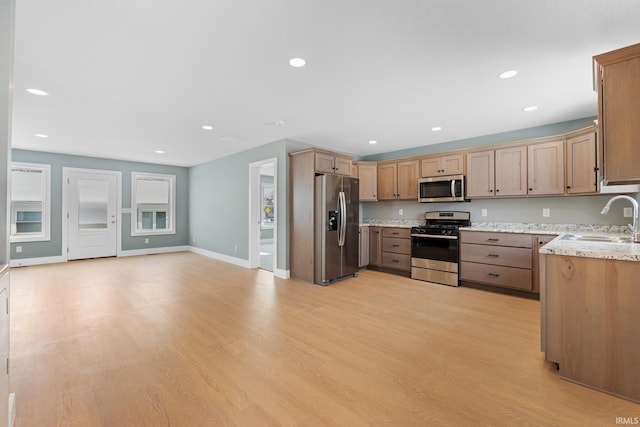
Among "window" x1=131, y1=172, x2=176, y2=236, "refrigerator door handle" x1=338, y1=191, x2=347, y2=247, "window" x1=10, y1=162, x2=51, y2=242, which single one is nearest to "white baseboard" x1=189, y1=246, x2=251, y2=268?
"window" x1=131, y1=172, x2=176, y2=236

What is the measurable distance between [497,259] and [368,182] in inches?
106

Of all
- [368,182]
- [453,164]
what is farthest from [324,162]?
[453,164]

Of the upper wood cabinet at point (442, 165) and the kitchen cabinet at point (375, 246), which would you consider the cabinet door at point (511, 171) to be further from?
the kitchen cabinet at point (375, 246)

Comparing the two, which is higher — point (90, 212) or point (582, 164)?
point (582, 164)

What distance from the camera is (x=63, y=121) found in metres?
4.02

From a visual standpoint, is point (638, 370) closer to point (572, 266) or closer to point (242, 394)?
point (572, 266)

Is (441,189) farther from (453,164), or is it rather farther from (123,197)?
(123,197)

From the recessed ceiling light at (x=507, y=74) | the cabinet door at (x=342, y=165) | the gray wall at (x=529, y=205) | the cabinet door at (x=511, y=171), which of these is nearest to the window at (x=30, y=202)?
the cabinet door at (x=342, y=165)

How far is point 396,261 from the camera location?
204 inches

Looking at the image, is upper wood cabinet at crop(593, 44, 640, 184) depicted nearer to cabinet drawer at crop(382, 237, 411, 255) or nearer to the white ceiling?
the white ceiling

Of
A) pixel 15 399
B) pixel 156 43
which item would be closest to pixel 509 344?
pixel 15 399

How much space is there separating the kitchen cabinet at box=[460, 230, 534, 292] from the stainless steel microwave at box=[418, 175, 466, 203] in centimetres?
67

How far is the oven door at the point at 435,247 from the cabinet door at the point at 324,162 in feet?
6.17

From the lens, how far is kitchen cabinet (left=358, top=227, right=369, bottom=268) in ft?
18.0
